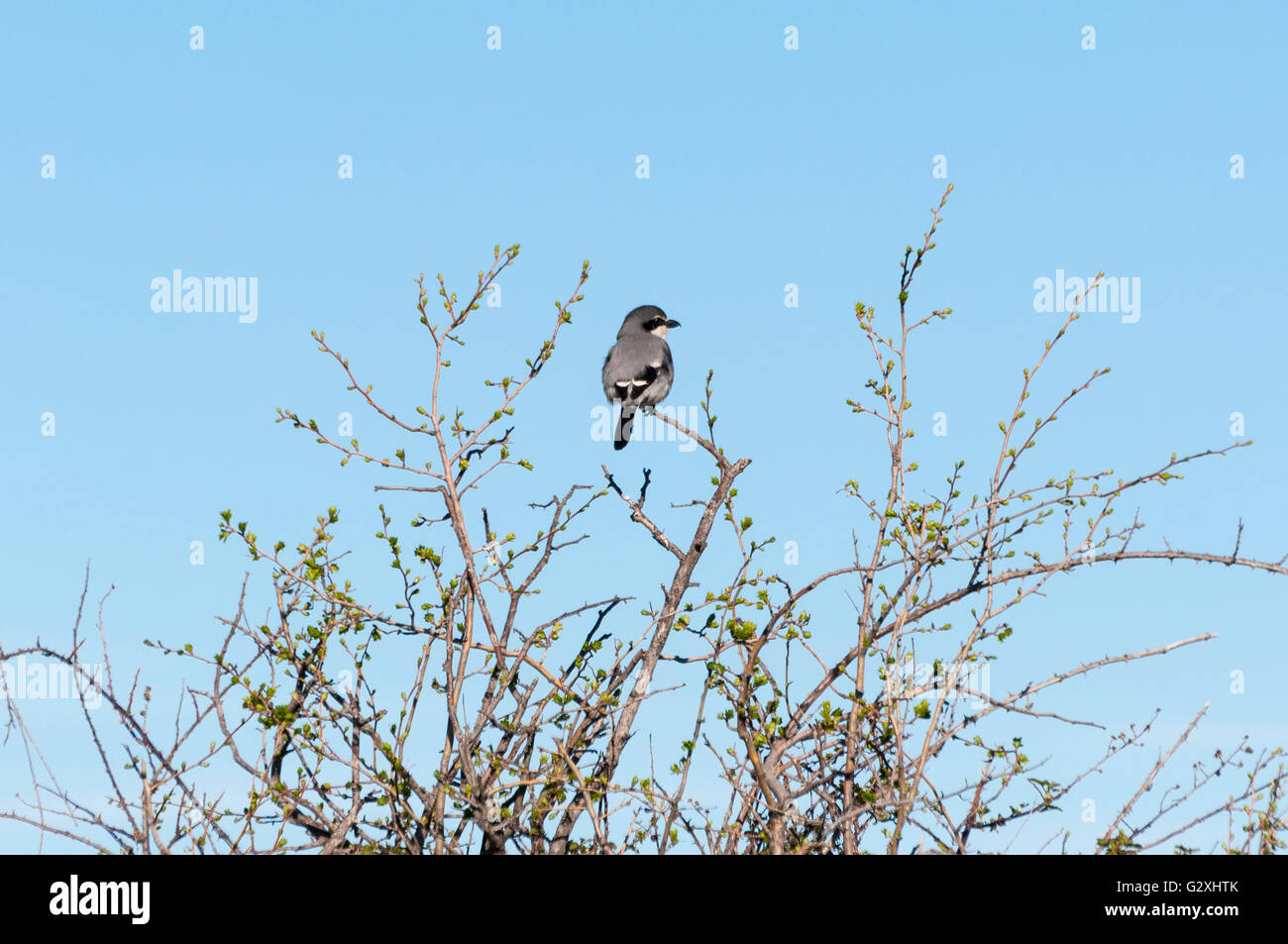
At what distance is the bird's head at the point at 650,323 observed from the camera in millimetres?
13422

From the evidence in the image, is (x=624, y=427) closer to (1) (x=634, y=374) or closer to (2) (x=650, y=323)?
(1) (x=634, y=374)

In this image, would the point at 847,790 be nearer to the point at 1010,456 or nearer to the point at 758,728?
the point at 758,728

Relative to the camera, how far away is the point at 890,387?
700 centimetres

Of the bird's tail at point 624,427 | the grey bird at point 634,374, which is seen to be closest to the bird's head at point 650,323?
the grey bird at point 634,374

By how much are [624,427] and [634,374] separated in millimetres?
761

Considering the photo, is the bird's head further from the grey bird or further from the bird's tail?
the bird's tail

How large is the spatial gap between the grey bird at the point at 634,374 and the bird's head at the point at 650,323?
197 mm

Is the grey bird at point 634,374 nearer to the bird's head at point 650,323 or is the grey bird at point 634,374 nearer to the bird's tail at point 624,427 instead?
the bird's tail at point 624,427

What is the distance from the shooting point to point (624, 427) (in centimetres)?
1164

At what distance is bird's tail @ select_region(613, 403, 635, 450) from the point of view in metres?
11.4
